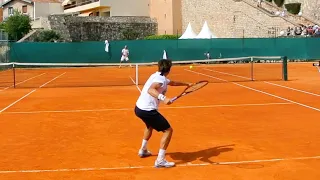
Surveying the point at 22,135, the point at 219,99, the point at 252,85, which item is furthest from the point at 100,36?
the point at 22,135

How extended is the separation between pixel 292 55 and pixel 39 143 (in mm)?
31035

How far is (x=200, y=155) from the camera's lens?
276 inches

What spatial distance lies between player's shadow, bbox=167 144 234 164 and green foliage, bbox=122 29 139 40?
46423mm

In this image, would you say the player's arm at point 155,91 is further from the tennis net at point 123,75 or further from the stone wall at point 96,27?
the stone wall at point 96,27

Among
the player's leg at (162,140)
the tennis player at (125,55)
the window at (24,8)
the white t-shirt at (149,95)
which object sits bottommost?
the player's leg at (162,140)

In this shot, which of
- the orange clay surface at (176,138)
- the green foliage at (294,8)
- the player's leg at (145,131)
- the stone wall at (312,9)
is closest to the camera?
the orange clay surface at (176,138)

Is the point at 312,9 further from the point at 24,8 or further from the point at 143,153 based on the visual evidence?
the point at 24,8

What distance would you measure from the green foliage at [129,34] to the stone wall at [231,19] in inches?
239

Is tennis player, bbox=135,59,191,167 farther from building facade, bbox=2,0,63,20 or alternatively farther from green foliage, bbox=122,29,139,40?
building facade, bbox=2,0,63,20

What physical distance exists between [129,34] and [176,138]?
1804 inches

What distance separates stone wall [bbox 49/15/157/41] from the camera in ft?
167

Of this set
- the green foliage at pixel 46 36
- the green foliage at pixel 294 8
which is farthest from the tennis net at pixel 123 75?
the green foliage at pixel 46 36

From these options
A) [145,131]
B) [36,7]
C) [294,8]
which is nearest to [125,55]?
[294,8]

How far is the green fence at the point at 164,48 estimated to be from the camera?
3547 centimetres
